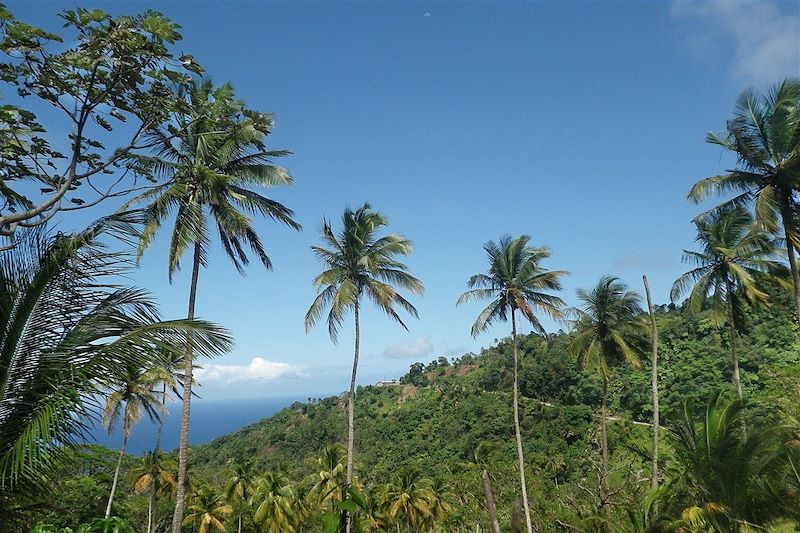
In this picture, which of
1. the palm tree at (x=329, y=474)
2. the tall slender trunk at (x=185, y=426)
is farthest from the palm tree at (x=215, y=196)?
the palm tree at (x=329, y=474)

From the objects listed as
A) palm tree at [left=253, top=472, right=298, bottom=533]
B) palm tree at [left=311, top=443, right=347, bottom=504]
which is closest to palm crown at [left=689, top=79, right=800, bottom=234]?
palm tree at [left=311, top=443, right=347, bottom=504]

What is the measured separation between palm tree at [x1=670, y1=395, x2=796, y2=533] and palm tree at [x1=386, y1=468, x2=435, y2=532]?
18.1m

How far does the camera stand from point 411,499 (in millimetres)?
28266

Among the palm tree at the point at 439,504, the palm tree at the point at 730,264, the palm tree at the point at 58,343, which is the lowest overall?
the palm tree at the point at 439,504

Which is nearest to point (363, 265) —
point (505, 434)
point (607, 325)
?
point (607, 325)

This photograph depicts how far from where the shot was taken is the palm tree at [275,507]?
2811 cm

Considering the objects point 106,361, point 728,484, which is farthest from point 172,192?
point 728,484

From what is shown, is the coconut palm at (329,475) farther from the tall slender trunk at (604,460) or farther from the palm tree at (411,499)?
the tall slender trunk at (604,460)

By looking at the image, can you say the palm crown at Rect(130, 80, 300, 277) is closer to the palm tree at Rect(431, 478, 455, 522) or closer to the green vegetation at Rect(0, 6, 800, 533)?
the green vegetation at Rect(0, 6, 800, 533)

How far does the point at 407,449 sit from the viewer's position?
60625mm

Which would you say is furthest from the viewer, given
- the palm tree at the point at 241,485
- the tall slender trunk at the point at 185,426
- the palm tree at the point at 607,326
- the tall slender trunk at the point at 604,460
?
the palm tree at the point at 241,485

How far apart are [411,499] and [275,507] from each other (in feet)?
25.8

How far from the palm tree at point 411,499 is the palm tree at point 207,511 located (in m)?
9.68

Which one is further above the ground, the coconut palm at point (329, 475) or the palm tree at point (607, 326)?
the palm tree at point (607, 326)
